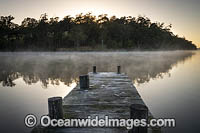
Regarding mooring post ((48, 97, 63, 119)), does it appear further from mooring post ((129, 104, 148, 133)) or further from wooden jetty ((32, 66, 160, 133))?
mooring post ((129, 104, 148, 133))

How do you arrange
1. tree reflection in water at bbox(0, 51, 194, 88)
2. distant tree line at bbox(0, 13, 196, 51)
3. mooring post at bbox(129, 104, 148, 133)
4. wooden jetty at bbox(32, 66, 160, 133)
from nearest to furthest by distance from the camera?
mooring post at bbox(129, 104, 148, 133) < wooden jetty at bbox(32, 66, 160, 133) < tree reflection in water at bbox(0, 51, 194, 88) < distant tree line at bbox(0, 13, 196, 51)

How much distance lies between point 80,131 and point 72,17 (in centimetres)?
7739

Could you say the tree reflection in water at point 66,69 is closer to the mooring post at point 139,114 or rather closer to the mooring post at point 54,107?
the mooring post at point 54,107

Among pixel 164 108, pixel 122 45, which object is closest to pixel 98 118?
pixel 164 108

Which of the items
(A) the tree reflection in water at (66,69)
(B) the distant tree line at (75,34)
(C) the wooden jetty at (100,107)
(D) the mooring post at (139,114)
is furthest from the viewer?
(B) the distant tree line at (75,34)

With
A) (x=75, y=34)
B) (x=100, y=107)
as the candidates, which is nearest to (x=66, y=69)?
(x=100, y=107)

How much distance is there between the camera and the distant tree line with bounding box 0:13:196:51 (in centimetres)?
6281

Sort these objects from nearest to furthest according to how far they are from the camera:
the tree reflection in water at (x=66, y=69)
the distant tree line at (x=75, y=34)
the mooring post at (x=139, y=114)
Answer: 1. the mooring post at (x=139, y=114)
2. the tree reflection in water at (x=66, y=69)
3. the distant tree line at (x=75, y=34)

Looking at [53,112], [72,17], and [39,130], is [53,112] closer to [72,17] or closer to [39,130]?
[39,130]

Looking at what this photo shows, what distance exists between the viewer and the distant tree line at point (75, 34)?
62812 mm

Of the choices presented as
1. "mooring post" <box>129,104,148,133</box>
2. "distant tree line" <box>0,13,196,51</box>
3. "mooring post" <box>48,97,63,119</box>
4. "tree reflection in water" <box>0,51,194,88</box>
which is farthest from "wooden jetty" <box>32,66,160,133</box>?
"distant tree line" <box>0,13,196,51</box>

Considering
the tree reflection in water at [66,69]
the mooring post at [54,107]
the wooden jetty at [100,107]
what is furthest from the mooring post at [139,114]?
the tree reflection in water at [66,69]

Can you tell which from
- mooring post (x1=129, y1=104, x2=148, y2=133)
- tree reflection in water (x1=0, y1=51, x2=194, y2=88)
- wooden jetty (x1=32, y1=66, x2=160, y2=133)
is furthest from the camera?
tree reflection in water (x1=0, y1=51, x2=194, y2=88)

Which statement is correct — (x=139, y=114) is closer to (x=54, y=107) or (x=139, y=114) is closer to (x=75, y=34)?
(x=54, y=107)
